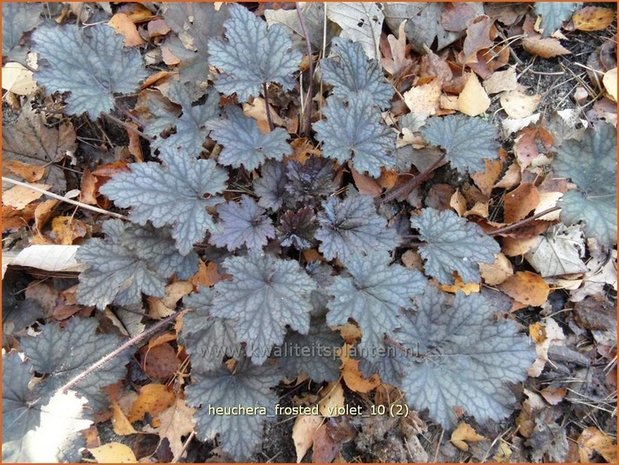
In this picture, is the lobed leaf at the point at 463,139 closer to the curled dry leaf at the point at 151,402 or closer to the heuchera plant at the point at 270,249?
the heuchera plant at the point at 270,249

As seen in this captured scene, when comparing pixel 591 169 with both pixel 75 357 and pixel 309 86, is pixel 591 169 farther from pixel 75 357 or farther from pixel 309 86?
pixel 75 357

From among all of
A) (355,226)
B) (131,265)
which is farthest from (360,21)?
(131,265)

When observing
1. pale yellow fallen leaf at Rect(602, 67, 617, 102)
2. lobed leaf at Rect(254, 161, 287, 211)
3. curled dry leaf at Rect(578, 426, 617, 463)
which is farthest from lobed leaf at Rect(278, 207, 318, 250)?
pale yellow fallen leaf at Rect(602, 67, 617, 102)

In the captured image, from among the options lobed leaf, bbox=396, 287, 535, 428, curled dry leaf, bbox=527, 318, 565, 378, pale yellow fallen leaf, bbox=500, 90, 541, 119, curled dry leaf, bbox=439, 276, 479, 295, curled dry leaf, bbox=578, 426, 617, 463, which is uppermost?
pale yellow fallen leaf, bbox=500, 90, 541, 119

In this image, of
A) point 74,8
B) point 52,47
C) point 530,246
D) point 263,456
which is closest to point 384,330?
point 263,456

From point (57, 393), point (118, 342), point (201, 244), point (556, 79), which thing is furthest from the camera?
point (556, 79)

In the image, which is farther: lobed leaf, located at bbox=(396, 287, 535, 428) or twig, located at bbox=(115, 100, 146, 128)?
twig, located at bbox=(115, 100, 146, 128)

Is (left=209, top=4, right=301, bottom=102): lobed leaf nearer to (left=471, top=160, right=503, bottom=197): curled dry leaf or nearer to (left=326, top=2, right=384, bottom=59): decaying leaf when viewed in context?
(left=326, top=2, right=384, bottom=59): decaying leaf

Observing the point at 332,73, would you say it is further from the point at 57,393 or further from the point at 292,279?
the point at 57,393
